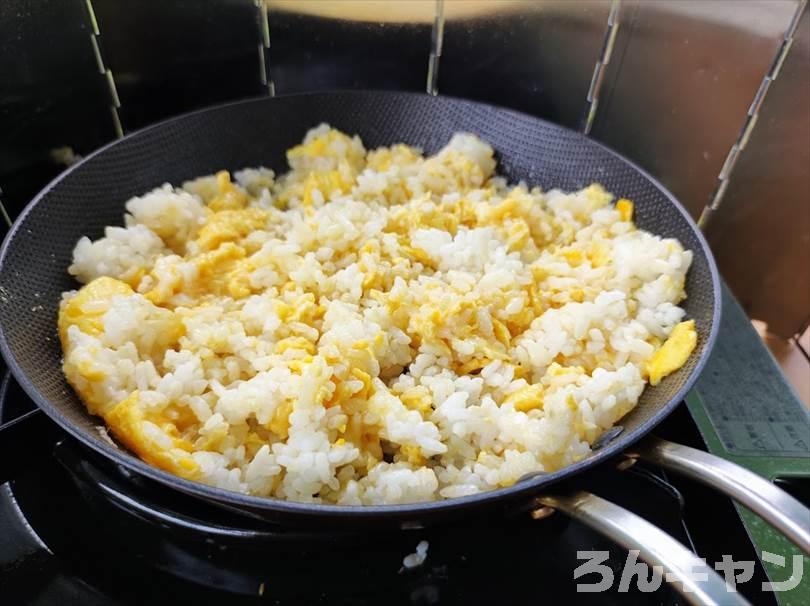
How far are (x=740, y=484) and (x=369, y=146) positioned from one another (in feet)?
4.16

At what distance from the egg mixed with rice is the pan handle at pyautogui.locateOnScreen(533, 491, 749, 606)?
0.12 m

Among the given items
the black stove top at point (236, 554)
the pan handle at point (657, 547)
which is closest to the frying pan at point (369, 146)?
the pan handle at point (657, 547)

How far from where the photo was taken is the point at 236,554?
1083 millimetres

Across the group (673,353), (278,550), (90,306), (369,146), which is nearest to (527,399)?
(673,353)

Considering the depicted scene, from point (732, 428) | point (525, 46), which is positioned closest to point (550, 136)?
point (525, 46)

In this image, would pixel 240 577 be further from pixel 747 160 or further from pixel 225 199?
pixel 747 160

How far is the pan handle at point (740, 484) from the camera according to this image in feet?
2.56

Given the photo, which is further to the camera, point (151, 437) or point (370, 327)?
point (370, 327)

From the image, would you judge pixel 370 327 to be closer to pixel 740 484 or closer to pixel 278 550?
pixel 278 550

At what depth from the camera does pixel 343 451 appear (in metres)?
1.03

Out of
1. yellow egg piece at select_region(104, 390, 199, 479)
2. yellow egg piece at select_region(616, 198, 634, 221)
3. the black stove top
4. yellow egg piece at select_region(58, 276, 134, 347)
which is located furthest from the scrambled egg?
yellow egg piece at select_region(58, 276, 134, 347)

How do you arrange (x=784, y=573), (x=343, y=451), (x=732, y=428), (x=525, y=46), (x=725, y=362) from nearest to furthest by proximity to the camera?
1. (x=343, y=451)
2. (x=784, y=573)
3. (x=732, y=428)
4. (x=725, y=362)
5. (x=525, y=46)

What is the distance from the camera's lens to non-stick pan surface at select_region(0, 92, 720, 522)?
0.92 metres

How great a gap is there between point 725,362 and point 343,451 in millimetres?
983
